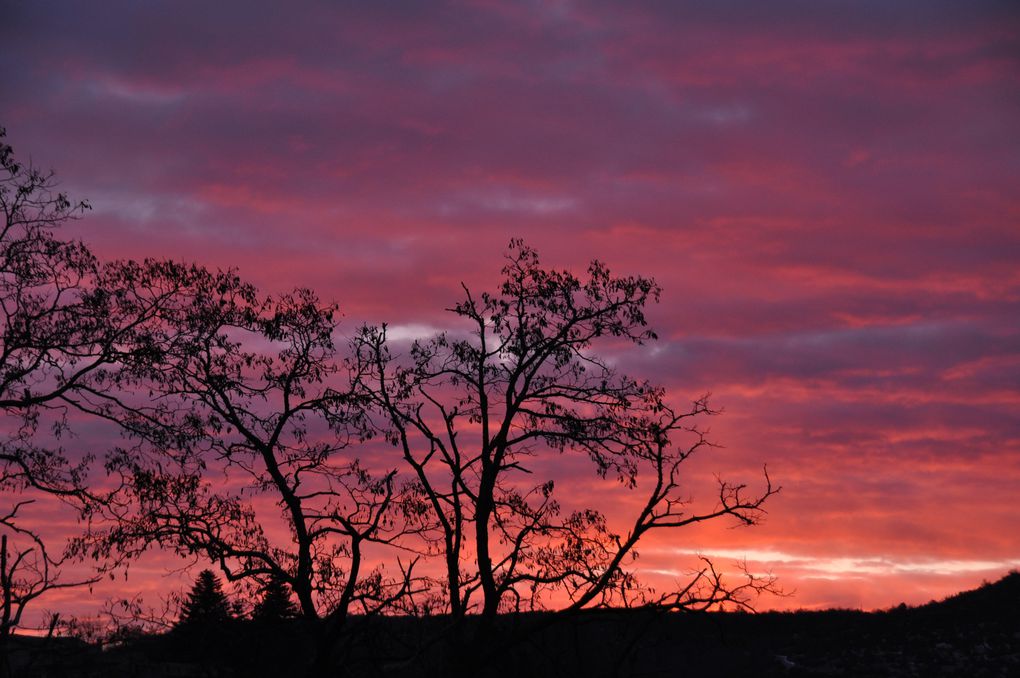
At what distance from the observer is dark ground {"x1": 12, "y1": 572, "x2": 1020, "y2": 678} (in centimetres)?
2233

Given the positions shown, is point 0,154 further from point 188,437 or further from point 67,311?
point 188,437

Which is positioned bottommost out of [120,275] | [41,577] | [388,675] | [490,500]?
[388,675]

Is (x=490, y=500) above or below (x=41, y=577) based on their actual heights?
above

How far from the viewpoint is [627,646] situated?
20562 millimetres

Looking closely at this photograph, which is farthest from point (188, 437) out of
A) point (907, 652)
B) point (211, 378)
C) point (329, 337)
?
point (907, 652)

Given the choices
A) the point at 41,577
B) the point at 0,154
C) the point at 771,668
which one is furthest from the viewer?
the point at 771,668

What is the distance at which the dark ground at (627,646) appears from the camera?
22328 mm

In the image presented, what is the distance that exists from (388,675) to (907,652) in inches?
1441

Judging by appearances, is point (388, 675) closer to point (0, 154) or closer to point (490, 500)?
point (490, 500)

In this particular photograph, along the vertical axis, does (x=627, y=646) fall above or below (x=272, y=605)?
below

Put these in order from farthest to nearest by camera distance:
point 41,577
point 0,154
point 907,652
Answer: point 907,652 → point 0,154 → point 41,577

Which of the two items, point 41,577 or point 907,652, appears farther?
point 907,652

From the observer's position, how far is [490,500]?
78.6 ft

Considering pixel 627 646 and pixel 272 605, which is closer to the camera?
pixel 627 646
